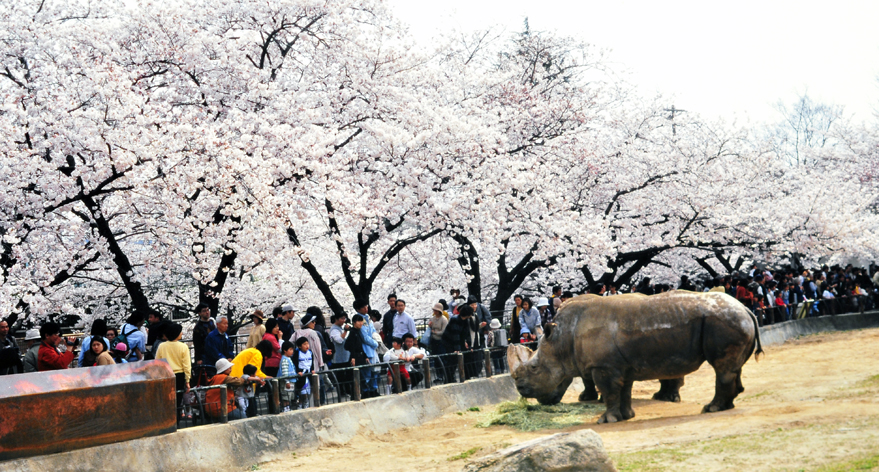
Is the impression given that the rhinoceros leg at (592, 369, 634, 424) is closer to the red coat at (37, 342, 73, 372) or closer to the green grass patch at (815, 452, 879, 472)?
the green grass patch at (815, 452, 879, 472)

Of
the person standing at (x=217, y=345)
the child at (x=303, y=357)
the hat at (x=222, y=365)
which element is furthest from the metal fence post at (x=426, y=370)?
the hat at (x=222, y=365)

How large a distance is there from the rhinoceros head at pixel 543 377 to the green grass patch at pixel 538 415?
0.68ft

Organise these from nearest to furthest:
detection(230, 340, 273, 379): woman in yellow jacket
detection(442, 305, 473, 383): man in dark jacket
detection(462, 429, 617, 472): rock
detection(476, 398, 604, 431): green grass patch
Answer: detection(462, 429, 617, 472): rock < detection(230, 340, 273, 379): woman in yellow jacket < detection(476, 398, 604, 431): green grass patch < detection(442, 305, 473, 383): man in dark jacket

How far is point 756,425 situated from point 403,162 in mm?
13063

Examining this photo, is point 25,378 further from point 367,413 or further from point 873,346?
point 873,346

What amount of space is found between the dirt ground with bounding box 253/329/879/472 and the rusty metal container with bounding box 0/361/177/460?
166 cm

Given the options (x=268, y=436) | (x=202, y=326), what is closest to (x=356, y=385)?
(x=268, y=436)

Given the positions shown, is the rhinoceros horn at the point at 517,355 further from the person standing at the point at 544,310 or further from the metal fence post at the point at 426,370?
the person standing at the point at 544,310

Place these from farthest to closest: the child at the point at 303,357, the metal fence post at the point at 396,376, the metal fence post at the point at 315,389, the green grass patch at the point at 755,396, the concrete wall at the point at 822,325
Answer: the concrete wall at the point at 822,325 → the green grass patch at the point at 755,396 → the metal fence post at the point at 396,376 → the child at the point at 303,357 → the metal fence post at the point at 315,389

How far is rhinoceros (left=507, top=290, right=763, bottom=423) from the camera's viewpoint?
42.9 ft

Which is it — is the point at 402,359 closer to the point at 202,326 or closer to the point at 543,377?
the point at 543,377

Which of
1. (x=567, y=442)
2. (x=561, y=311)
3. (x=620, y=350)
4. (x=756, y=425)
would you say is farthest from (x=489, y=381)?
(x=567, y=442)

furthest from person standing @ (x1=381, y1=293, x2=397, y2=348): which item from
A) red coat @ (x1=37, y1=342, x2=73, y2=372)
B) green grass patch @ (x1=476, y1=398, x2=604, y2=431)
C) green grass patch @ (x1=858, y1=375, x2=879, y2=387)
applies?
green grass patch @ (x1=858, y1=375, x2=879, y2=387)

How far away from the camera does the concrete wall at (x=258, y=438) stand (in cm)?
902
